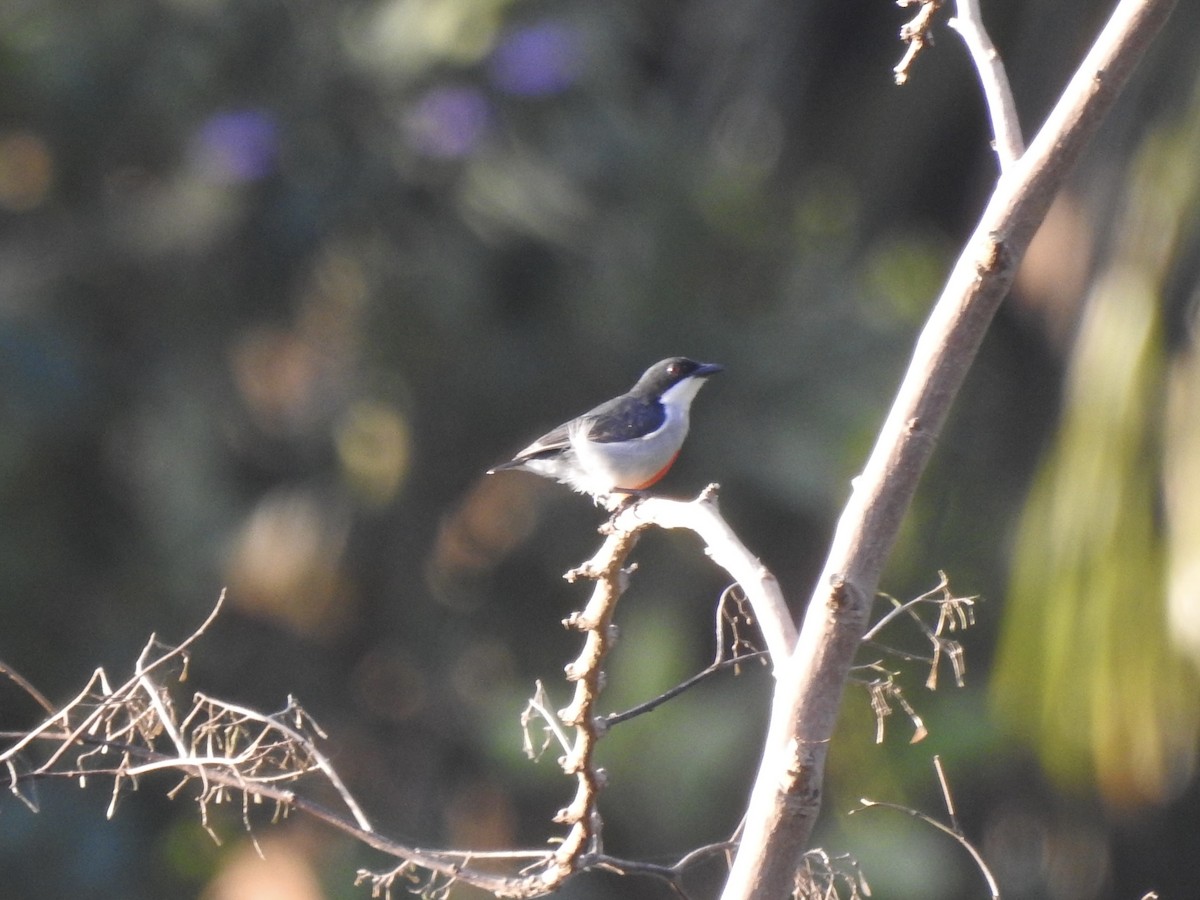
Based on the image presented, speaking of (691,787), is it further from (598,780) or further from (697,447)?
(598,780)

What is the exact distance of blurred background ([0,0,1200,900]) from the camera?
29.1ft

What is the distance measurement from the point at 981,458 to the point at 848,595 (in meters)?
6.51

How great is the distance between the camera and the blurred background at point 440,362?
887cm

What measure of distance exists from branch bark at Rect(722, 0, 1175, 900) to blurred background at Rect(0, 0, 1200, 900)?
6344mm

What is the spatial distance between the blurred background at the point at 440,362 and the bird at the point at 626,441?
2.68 m

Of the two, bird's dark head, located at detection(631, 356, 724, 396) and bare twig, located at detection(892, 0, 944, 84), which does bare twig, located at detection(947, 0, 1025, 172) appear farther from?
bird's dark head, located at detection(631, 356, 724, 396)

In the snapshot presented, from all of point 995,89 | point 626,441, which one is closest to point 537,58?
point 626,441

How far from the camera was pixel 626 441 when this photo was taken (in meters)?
5.37

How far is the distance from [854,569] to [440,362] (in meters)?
7.41

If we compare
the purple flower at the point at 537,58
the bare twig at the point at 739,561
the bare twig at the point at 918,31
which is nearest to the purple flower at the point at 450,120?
the purple flower at the point at 537,58

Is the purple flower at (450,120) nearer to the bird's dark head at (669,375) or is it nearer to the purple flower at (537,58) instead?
the purple flower at (537,58)

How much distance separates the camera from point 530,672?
9.64 m

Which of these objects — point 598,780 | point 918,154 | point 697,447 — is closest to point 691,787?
point 697,447

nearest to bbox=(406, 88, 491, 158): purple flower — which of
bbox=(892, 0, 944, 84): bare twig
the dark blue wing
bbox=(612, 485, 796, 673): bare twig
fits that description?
the dark blue wing
